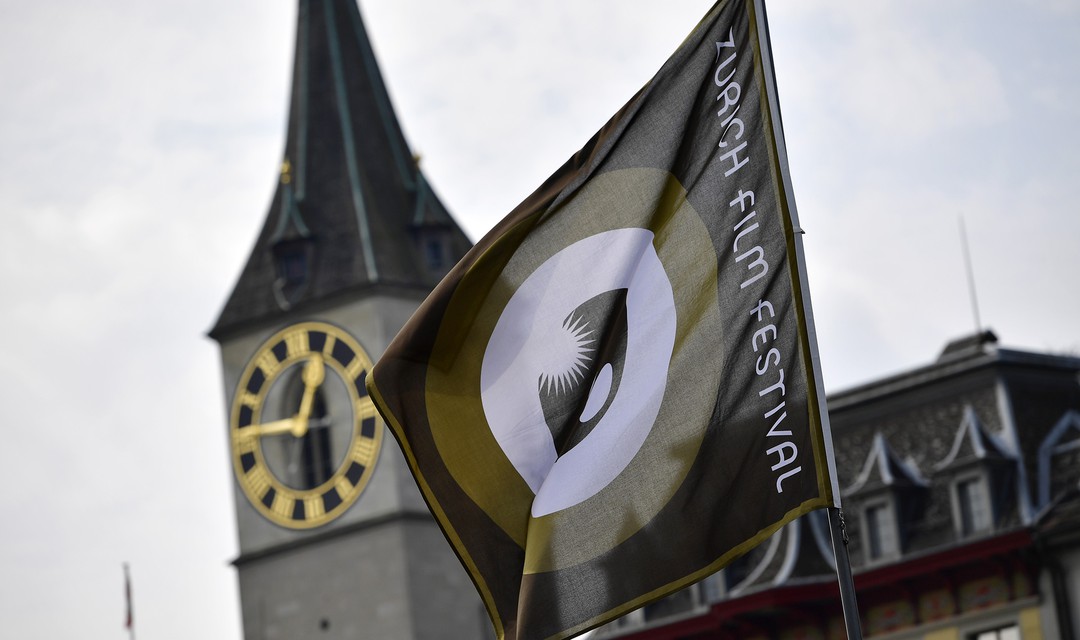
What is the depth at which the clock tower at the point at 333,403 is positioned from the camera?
6744 cm

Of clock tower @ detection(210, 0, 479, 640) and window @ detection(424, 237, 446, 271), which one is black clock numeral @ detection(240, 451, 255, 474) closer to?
clock tower @ detection(210, 0, 479, 640)

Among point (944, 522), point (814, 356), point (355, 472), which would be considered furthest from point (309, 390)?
point (814, 356)

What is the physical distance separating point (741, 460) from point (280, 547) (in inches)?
2152

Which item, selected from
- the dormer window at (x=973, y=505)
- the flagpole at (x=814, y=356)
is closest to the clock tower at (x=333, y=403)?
the dormer window at (x=973, y=505)

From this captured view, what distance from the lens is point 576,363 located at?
53.5 feet

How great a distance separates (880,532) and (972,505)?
77.1 inches

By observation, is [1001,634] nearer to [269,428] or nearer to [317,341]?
[317,341]

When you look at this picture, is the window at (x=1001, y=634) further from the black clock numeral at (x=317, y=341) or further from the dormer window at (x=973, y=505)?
the black clock numeral at (x=317, y=341)

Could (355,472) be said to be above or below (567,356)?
above

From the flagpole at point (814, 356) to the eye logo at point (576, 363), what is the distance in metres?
1.16

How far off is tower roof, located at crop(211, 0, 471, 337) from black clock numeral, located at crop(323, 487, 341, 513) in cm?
471

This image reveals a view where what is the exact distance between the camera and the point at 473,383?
16828 mm

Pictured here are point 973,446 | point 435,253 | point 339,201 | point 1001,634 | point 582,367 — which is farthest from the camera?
point 339,201

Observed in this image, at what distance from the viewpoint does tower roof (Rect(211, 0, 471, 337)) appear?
69.8 m
